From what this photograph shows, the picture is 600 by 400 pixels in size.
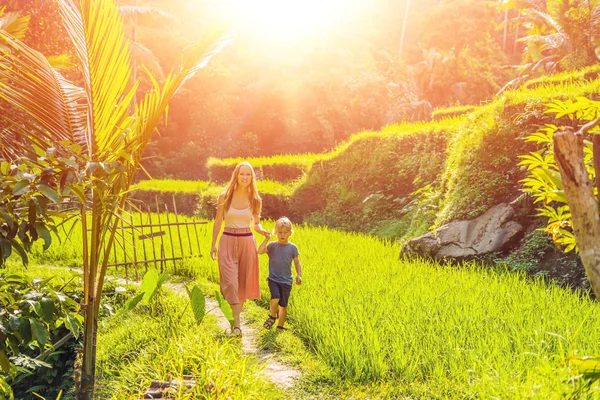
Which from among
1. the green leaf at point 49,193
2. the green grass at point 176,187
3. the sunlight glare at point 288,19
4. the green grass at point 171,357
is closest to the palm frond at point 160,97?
the green leaf at point 49,193

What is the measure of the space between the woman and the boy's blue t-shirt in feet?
0.62

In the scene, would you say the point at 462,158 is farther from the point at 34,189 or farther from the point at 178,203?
the point at 178,203

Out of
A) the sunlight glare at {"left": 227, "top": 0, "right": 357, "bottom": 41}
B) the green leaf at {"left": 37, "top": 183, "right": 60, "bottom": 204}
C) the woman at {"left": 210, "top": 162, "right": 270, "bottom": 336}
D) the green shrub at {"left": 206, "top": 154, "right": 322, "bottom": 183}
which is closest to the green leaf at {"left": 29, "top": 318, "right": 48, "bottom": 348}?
the green leaf at {"left": 37, "top": 183, "right": 60, "bottom": 204}

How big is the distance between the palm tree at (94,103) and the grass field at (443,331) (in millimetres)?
1887

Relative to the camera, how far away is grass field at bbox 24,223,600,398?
3.53 metres

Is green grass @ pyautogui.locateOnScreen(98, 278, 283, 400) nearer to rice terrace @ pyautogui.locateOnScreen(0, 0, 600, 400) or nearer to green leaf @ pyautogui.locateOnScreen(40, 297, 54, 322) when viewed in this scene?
rice terrace @ pyautogui.locateOnScreen(0, 0, 600, 400)

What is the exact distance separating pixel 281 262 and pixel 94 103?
2.49 meters

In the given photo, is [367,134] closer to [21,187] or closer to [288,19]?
[21,187]

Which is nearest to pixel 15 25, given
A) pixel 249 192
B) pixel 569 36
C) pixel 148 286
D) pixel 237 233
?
pixel 249 192

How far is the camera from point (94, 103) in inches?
124

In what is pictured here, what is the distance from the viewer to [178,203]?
58.2ft

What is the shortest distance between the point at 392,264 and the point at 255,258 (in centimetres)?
255

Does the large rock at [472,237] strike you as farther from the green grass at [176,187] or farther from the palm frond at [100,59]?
the green grass at [176,187]

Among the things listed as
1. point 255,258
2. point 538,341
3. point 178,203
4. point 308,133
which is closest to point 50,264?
point 255,258
